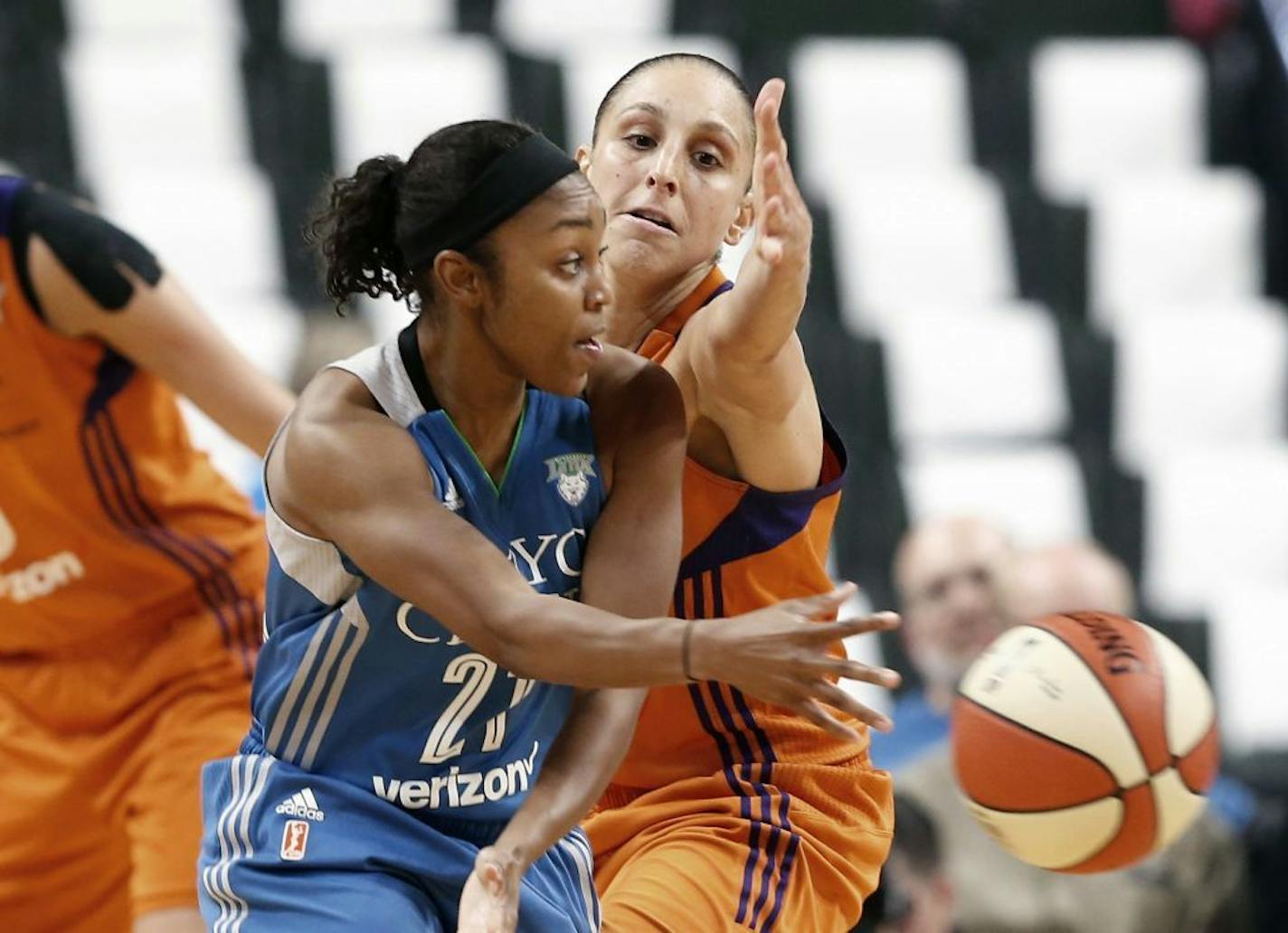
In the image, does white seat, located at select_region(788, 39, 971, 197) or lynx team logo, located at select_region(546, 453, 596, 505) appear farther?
white seat, located at select_region(788, 39, 971, 197)

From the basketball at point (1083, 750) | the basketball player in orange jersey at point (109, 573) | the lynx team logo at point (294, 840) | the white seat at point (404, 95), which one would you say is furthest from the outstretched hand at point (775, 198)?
the white seat at point (404, 95)

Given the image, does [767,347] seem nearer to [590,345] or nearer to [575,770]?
[590,345]

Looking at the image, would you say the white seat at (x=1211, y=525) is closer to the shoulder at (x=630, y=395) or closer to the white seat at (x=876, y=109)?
the white seat at (x=876, y=109)

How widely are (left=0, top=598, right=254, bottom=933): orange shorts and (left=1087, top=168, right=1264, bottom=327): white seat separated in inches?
194

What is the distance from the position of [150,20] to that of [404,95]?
97cm

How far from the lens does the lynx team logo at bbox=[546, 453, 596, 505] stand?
354 centimetres

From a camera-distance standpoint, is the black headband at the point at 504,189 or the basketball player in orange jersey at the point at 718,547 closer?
the black headband at the point at 504,189

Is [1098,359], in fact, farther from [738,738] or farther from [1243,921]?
[738,738]

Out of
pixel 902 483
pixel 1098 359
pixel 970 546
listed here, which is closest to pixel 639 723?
pixel 970 546

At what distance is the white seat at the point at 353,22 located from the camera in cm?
873

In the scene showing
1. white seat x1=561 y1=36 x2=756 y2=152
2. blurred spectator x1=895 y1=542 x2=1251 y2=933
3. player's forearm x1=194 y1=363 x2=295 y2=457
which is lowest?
blurred spectator x1=895 y1=542 x2=1251 y2=933

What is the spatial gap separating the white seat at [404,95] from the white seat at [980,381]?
166cm

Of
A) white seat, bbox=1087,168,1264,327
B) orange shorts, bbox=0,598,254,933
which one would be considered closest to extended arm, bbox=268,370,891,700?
orange shorts, bbox=0,598,254,933

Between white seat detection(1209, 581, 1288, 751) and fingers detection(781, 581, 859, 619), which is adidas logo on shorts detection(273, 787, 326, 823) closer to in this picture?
fingers detection(781, 581, 859, 619)
